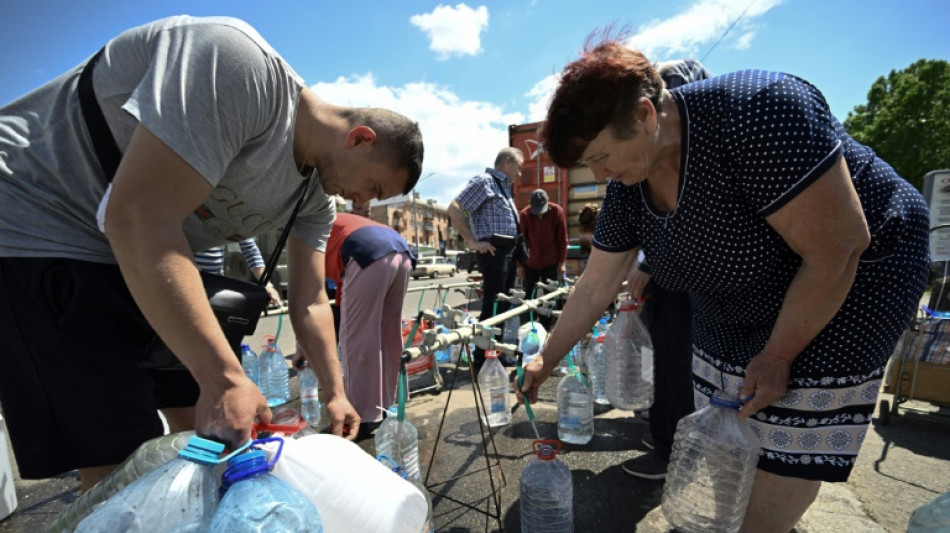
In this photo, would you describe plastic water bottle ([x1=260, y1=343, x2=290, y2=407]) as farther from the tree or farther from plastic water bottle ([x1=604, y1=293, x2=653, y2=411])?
the tree

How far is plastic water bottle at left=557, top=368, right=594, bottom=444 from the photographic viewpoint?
9.12 ft

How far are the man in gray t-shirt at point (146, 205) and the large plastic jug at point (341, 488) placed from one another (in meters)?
0.12

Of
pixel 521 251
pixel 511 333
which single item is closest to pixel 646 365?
pixel 511 333

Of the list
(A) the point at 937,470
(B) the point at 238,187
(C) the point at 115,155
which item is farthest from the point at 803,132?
(A) the point at 937,470

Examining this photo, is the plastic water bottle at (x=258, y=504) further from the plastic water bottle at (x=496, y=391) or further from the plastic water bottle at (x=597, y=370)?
the plastic water bottle at (x=597, y=370)

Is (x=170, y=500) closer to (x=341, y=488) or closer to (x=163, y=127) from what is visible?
(x=341, y=488)

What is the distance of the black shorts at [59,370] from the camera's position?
111 cm

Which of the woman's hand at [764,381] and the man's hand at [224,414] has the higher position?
the man's hand at [224,414]

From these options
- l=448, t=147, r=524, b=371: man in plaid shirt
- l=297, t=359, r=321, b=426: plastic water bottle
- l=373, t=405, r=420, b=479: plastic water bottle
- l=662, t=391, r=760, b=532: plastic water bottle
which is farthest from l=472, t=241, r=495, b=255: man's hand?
l=662, t=391, r=760, b=532: plastic water bottle

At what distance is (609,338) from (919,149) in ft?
78.6

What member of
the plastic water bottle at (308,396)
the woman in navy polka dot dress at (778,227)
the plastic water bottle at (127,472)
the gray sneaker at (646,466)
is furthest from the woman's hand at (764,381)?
the plastic water bottle at (308,396)

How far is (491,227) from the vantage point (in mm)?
4473

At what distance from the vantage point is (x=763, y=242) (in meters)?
1.24

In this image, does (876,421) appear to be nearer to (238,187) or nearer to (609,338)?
(609,338)
